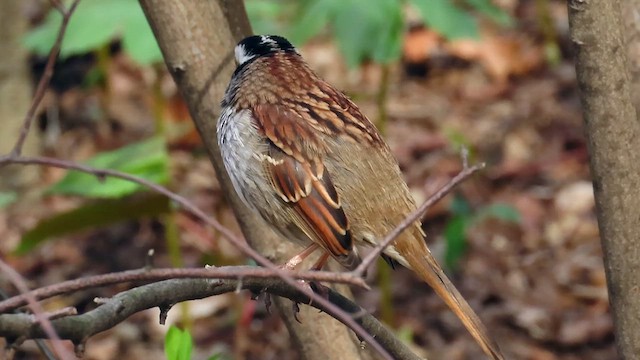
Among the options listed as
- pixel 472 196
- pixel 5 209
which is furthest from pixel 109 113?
pixel 472 196

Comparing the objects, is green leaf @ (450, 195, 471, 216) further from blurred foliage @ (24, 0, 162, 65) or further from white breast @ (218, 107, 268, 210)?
white breast @ (218, 107, 268, 210)

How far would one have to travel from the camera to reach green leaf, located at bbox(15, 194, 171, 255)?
499 cm

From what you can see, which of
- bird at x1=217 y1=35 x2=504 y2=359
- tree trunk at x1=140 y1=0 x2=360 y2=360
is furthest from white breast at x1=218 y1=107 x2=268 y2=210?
tree trunk at x1=140 y1=0 x2=360 y2=360

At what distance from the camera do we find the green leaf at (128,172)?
4.84 meters

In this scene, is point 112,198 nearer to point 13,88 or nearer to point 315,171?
point 315,171

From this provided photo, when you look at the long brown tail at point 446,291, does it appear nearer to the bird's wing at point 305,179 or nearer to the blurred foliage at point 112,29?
the bird's wing at point 305,179

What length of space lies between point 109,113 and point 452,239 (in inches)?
186

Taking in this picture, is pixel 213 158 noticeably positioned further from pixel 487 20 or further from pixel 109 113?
pixel 487 20

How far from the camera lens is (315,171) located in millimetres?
3695

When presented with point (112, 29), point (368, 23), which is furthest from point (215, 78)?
point (112, 29)

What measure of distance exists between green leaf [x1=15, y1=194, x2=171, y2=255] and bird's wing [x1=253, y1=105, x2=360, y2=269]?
1393 mm

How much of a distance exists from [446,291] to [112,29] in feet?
10.0

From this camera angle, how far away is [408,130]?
9.23 metres

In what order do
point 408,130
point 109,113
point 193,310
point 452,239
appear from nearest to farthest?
1. point 452,239
2. point 193,310
3. point 408,130
4. point 109,113
